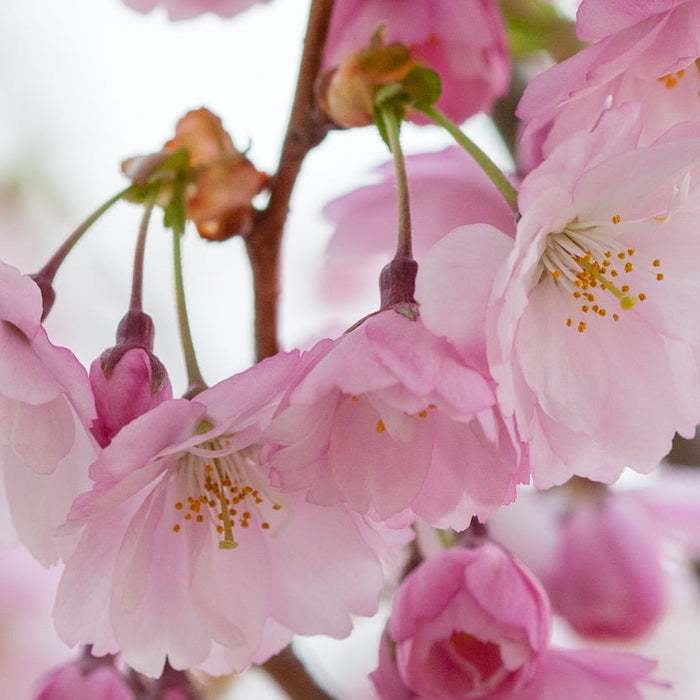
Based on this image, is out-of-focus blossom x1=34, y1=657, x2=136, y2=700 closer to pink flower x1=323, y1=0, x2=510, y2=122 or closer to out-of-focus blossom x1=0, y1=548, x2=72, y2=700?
out-of-focus blossom x1=0, y1=548, x2=72, y2=700

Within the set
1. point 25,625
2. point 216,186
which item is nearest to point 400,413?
point 216,186

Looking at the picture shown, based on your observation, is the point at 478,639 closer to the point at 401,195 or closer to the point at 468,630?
the point at 468,630

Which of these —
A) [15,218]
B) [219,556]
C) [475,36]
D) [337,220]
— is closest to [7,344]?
[219,556]

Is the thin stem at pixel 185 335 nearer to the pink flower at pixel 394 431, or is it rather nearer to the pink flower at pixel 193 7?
the pink flower at pixel 394 431

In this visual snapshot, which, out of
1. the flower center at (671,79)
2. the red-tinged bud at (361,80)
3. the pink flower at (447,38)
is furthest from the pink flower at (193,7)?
the flower center at (671,79)

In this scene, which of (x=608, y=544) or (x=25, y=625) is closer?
(x=608, y=544)

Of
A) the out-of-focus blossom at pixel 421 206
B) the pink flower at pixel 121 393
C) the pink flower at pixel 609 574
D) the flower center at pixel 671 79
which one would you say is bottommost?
the pink flower at pixel 609 574

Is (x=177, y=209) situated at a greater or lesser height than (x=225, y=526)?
greater
